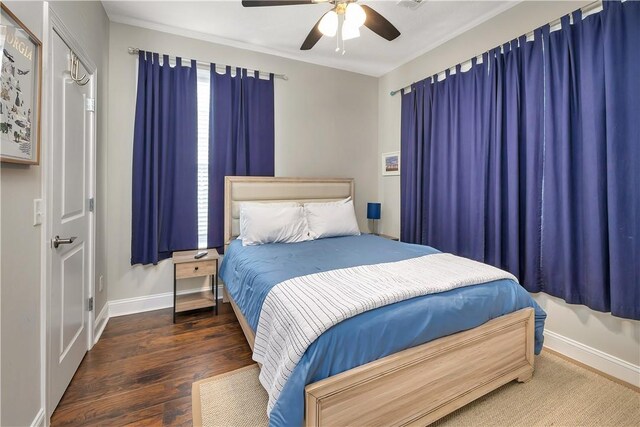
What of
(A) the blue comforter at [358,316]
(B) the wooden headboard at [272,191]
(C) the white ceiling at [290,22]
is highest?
(C) the white ceiling at [290,22]

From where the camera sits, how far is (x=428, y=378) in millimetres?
1505

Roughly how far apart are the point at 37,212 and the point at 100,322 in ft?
5.29

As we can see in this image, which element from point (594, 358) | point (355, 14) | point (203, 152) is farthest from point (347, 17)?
point (594, 358)

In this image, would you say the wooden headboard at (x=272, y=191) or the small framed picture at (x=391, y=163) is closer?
the wooden headboard at (x=272, y=191)

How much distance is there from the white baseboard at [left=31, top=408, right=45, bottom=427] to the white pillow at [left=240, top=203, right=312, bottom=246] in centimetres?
169

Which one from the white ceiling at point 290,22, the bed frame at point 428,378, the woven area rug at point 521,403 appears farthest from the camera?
the white ceiling at point 290,22

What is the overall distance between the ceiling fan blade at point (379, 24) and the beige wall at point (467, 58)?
1.23 m

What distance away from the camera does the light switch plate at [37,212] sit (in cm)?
141

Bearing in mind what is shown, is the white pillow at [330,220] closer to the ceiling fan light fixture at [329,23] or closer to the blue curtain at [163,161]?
the blue curtain at [163,161]

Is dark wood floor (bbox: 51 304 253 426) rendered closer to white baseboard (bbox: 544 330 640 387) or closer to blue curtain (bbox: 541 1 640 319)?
white baseboard (bbox: 544 330 640 387)

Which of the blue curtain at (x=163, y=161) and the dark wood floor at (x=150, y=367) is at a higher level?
the blue curtain at (x=163, y=161)

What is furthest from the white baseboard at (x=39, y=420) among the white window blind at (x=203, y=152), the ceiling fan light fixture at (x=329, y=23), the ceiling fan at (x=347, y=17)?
the ceiling fan light fixture at (x=329, y=23)

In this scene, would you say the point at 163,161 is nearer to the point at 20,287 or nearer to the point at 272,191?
the point at 272,191

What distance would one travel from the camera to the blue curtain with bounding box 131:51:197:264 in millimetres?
2881
